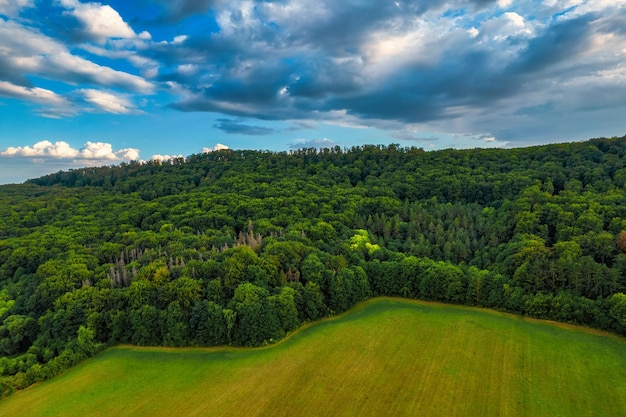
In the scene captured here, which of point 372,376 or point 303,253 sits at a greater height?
point 303,253

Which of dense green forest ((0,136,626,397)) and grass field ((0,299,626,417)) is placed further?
dense green forest ((0,136,626,397))

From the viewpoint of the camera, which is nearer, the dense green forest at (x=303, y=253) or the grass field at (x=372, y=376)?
the grass field at (x=372, y=376)

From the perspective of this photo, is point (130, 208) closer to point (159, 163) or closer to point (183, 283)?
point (183, 283)

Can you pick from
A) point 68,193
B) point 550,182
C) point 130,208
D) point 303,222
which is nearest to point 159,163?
point 68,193

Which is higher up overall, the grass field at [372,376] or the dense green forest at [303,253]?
the dense green forest at [303,253]

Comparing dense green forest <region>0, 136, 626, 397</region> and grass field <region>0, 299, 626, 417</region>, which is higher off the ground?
dense green forest <region>0, 136, 626, 397</region>
